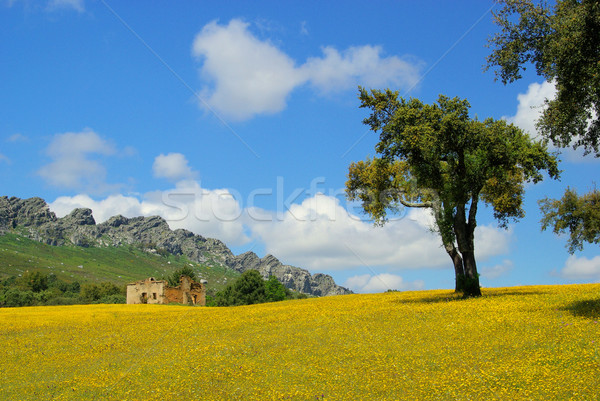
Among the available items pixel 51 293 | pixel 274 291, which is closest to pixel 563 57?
pixel 274 291

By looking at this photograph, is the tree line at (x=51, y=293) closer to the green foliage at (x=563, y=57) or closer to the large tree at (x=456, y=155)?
the large tree at (x=456, y=155)

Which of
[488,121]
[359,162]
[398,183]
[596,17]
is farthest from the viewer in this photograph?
[359,162]

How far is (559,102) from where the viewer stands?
27.4m

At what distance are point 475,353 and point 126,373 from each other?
1510 centimetres

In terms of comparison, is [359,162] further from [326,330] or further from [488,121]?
[326,330]

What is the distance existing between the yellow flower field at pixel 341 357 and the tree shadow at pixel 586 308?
0.19ft

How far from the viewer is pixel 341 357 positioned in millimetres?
20234

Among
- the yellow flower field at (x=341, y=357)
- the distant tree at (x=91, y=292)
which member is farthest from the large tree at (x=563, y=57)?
the distant tree at (x=91, y=292)

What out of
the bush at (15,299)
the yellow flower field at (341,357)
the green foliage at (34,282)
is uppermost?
the green foliage at (34,282)

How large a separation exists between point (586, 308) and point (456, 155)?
16568 mm

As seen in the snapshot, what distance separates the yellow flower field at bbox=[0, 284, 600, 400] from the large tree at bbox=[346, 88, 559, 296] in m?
7.38

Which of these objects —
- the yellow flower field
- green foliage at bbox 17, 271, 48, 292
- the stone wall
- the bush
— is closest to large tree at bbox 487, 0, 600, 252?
the yellow flower field

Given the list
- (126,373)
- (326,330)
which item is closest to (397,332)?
(326,330)

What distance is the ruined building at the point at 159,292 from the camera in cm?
8544
